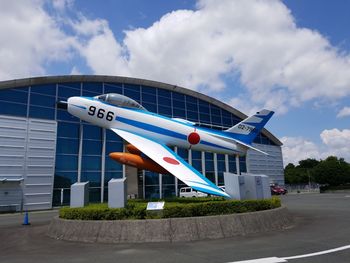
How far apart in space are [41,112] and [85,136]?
516 cm

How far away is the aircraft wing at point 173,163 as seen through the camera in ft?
42.5

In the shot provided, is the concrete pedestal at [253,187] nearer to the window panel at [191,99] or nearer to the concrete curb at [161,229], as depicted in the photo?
the concrete curb at [161,229]

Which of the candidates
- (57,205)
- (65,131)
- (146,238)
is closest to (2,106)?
(65,131)

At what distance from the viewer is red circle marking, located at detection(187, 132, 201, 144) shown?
16.6 meters

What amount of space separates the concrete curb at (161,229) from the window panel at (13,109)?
75.5ft

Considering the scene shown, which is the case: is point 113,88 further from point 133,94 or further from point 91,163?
point 91,163

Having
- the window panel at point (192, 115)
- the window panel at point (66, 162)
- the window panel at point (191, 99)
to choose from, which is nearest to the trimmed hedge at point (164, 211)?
the window panel at point (66, 162)

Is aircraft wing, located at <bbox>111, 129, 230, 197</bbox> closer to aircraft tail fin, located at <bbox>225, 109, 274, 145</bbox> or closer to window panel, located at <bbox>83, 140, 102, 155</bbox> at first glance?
aircraft tail fin, located at <bbox>225, 109, 274, 145</bbox>

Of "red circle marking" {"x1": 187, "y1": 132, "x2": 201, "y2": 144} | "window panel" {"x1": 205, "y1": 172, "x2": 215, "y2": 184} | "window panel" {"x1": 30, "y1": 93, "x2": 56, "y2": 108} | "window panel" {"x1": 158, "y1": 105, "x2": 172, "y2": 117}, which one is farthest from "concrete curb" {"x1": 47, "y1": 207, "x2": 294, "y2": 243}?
"window panel" {"x1": 205, "y1": 172, "x2": 215, "y2": 184}

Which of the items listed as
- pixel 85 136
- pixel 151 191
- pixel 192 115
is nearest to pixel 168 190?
pixel 151 191

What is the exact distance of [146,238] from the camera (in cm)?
1043

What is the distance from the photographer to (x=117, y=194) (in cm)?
1261

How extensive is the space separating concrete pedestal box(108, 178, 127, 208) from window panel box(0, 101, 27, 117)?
75.4ft

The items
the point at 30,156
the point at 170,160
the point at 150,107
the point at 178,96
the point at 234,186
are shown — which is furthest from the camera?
the point at 178,96
